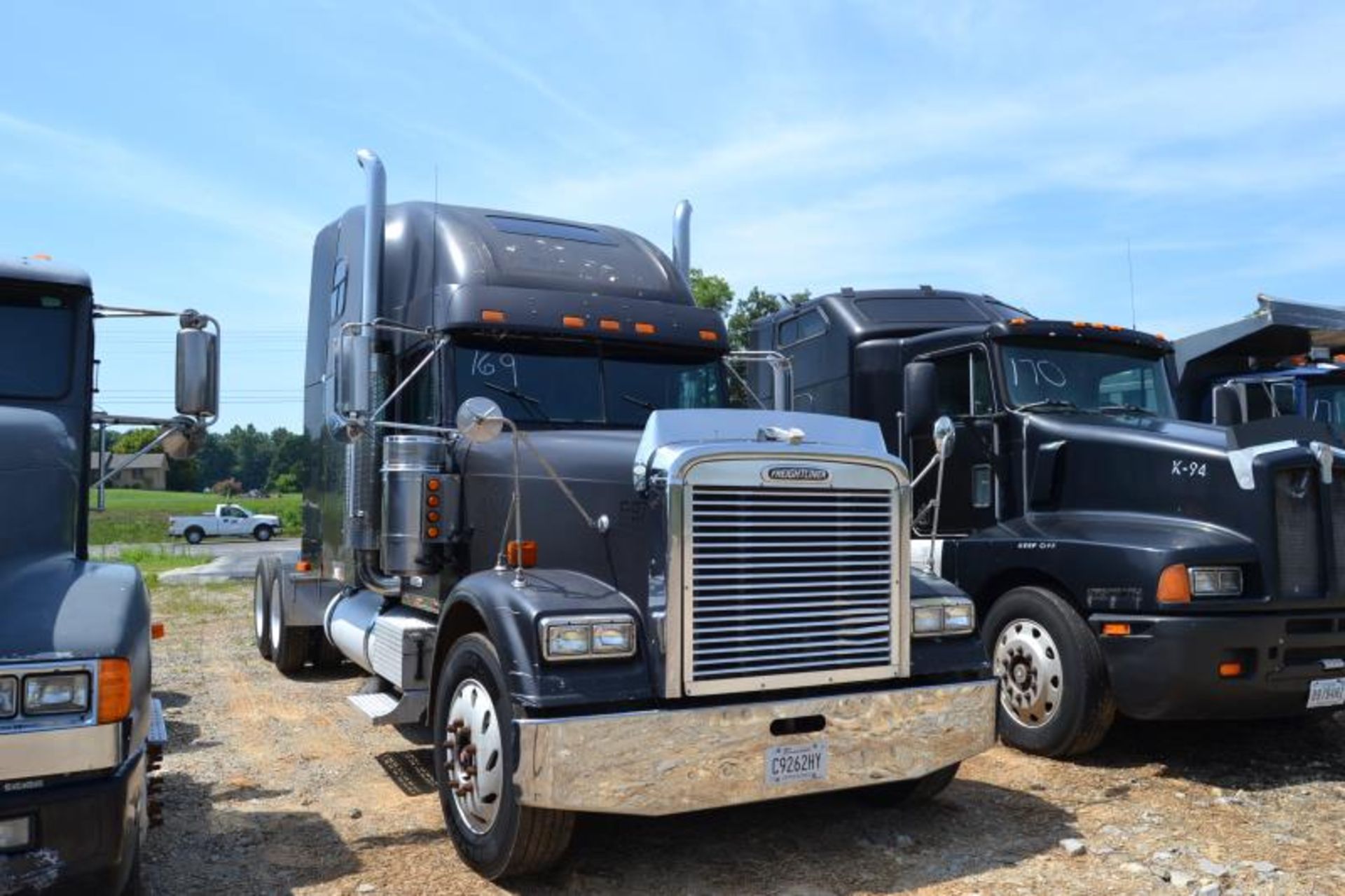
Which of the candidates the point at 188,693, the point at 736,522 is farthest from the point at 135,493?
the point at 736,522

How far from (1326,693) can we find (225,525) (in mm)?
50370

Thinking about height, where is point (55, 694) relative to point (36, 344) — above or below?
below

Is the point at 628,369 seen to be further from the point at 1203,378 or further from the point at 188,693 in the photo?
the point at 1203,378

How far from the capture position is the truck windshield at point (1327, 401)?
11.0 metres

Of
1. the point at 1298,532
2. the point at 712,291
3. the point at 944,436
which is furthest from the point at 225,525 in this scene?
the point at 1298,532

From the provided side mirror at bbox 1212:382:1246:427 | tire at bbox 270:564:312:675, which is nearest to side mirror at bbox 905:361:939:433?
side mirror at bbox 1212:382:1246:427

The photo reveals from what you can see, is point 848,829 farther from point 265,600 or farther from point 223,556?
point 223,556

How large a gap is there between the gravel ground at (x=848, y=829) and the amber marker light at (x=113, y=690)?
57.2 inches

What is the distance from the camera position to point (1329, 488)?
623 cm

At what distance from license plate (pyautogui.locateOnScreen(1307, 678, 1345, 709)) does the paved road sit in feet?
26.3

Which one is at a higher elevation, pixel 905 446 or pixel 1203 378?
pixel 1203 378

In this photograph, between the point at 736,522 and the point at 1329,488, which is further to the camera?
the point at 1329,488

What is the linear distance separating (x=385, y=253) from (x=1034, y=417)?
14.8 feet

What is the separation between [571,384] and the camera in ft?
20.8
